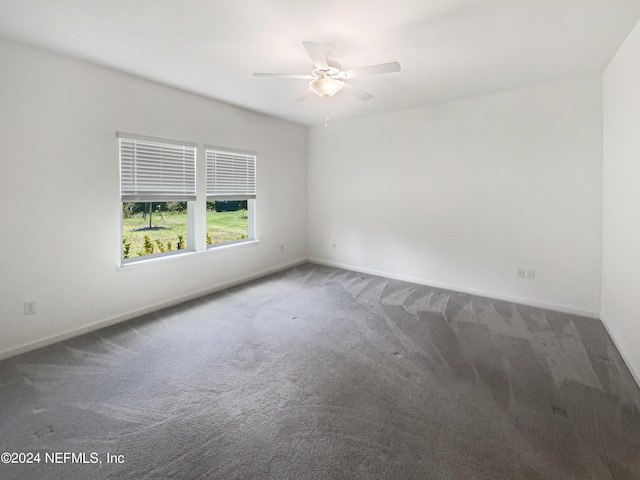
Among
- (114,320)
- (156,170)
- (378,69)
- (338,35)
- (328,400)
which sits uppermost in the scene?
(338,35)

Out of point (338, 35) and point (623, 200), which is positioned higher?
point (338, 35)

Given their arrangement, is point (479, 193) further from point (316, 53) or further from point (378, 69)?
point (316, 53)

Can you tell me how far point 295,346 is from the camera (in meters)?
2.80

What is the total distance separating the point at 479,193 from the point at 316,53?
9.54 ft

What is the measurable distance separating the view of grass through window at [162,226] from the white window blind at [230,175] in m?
0.21

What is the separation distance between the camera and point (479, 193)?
406cm

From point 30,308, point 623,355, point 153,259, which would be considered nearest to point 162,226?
point 153,259

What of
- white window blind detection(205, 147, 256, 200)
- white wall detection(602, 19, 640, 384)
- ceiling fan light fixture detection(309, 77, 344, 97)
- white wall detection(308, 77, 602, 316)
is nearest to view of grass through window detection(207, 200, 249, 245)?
white window blind detection(205, 147, 256, 200)

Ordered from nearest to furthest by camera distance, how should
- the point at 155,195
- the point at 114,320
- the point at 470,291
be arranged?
the point at 114,320 → the point at 155,195 → the point at 470,291

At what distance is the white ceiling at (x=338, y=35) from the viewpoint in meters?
2.08

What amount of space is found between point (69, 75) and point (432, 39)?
10.7 ft

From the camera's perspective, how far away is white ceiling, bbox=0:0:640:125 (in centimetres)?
208

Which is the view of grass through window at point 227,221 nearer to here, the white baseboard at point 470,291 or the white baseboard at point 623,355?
the white baseboard at point 470,291

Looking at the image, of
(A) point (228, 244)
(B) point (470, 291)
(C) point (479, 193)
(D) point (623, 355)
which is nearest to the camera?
(D) point (623, 355)
